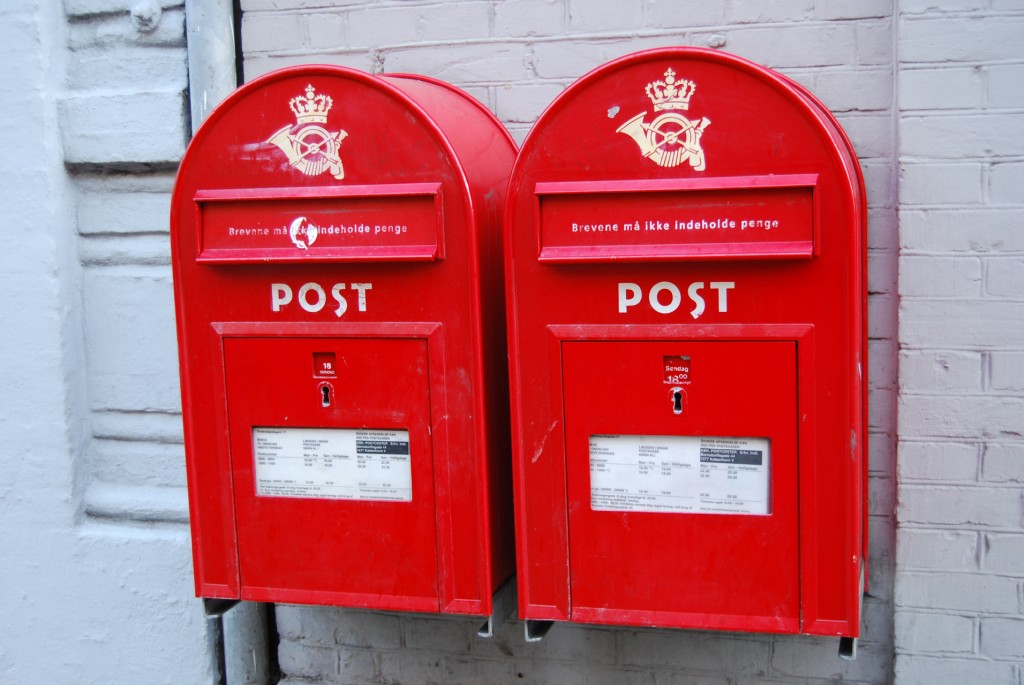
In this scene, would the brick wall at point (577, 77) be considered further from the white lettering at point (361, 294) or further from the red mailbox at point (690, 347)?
the white lettering at point (361, 294)

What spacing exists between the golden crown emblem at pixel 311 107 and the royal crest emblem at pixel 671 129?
62cm

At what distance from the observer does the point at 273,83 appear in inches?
79.6

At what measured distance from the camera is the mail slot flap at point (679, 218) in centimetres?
177

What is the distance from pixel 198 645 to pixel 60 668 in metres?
0.48

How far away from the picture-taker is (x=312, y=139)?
2002 millimetres

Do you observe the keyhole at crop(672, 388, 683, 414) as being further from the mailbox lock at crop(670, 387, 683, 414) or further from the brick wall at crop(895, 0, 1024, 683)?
the brick wall at crop(895, 0, 1024, 683)

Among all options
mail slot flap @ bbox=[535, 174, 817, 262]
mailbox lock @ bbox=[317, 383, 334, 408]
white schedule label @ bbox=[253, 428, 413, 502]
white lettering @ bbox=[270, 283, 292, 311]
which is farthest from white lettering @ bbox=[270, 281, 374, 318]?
mail slot flap @ bbox=[535, 174, 817, 262]

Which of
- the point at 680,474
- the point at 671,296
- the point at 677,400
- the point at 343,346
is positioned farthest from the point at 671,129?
the point at 343,346

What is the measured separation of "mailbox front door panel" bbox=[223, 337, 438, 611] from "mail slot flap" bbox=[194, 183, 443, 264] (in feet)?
0.59

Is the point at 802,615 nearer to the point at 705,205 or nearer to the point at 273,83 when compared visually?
the point at 705,205

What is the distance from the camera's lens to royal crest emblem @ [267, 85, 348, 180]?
198cm

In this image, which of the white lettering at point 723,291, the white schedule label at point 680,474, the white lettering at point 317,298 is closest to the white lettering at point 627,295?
the white lettering at point 723,291

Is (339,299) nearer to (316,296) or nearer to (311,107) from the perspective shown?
(316,296)

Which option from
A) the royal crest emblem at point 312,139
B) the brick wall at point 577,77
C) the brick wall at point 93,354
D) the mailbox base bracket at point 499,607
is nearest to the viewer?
the royal crest emblem at point 312,139
